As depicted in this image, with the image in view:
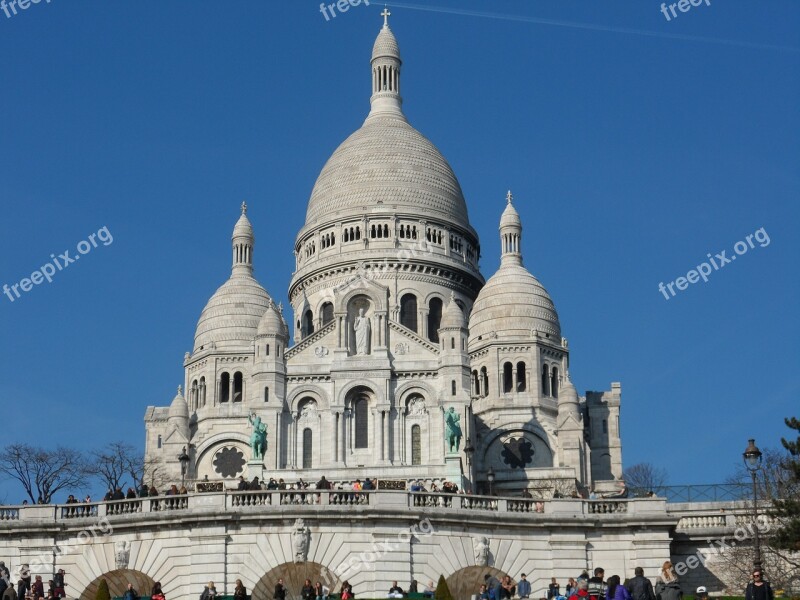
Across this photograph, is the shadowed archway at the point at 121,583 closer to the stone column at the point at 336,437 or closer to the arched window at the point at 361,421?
the stone column at the point at 336,437

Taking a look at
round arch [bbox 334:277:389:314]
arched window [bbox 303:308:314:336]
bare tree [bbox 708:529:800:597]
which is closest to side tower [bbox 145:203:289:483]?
arched window [bbox 303:308:314:336]

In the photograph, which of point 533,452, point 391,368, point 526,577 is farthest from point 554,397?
point 526,577

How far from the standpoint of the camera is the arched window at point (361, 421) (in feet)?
313

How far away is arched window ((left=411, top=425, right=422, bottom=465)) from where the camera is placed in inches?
3711

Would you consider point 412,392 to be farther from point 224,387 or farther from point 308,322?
point 308,322

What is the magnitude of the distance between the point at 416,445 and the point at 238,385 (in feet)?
54.7

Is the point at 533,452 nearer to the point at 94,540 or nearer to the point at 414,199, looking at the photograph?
the point at 414,199

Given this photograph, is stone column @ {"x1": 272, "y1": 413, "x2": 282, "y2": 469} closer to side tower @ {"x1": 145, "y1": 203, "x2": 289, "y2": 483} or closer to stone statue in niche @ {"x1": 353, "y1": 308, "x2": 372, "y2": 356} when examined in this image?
side tower @ {"x1": 145, "y1": 203, "x2": 289, "y2": 483}

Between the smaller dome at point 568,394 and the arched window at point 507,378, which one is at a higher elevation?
the arched window at point 507,378

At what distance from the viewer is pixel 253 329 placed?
109 metres

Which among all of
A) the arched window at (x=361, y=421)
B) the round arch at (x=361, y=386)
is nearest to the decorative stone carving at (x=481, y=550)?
Result: the arched window at (x=361, y=421)

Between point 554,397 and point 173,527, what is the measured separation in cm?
6052

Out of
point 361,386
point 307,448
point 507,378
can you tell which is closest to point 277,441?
point 307,448

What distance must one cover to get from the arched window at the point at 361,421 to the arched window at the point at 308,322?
16408 mm
